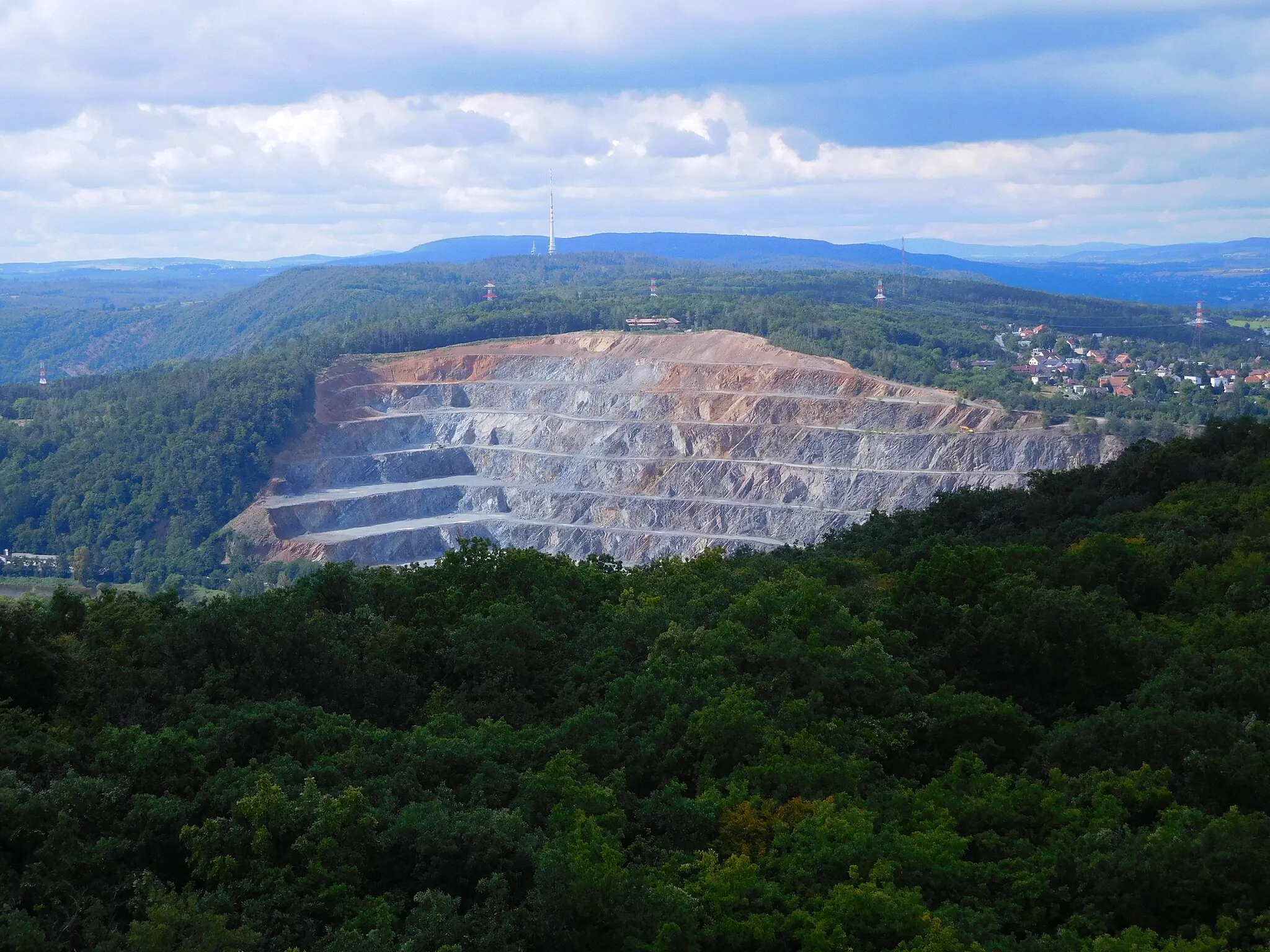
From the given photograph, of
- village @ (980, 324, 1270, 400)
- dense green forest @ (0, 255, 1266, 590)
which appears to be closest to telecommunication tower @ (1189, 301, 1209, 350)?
dense green forest @ (0, 255, 1266, 590)

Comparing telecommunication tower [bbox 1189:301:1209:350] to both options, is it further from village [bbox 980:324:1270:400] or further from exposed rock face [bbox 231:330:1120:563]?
exposed rock face [bbox 231:330:1120:563]

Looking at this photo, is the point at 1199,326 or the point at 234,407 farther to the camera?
the point at 1199,326

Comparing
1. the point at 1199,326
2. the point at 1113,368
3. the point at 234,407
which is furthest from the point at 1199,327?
the point at 234,407

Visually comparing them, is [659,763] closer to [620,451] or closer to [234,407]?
[620,451]

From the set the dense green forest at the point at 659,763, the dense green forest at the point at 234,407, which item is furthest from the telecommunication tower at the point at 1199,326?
the dense green forest at the point at 659,763

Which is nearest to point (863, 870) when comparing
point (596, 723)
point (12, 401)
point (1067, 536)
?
point (596, 723)

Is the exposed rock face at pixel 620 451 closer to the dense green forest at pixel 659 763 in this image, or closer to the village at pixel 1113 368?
the village at pixel 1113 368

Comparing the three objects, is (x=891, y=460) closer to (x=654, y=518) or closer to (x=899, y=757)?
(x=654, y=518)
